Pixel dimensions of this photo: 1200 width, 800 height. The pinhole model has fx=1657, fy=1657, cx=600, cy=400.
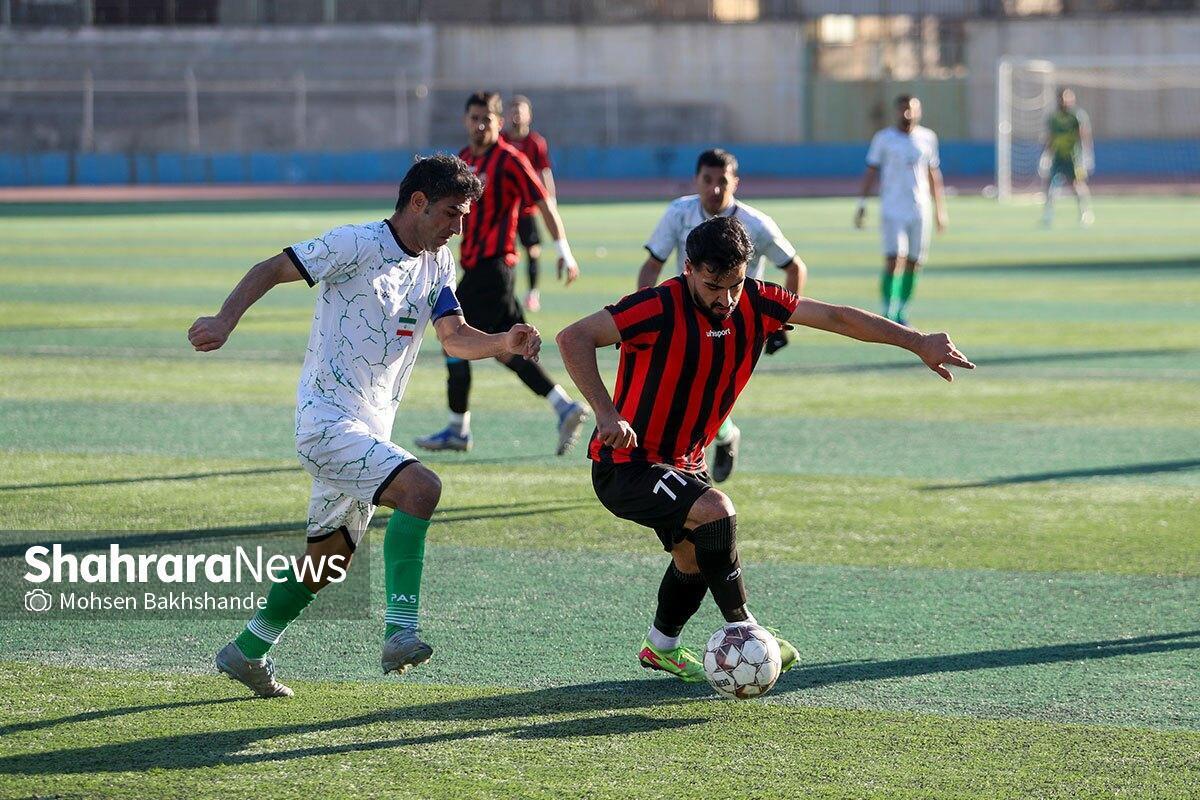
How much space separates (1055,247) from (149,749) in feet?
75.4

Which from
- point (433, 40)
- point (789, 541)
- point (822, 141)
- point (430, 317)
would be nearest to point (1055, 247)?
point (789, 541)

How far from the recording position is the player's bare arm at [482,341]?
557 cm

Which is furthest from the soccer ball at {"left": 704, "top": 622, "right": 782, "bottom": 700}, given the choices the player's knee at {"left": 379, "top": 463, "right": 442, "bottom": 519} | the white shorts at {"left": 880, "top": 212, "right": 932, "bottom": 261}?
the white shorts at {"left": 880, "top": 212, "right": 932, "bottom": 261}

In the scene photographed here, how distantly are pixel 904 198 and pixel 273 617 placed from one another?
11364 mm

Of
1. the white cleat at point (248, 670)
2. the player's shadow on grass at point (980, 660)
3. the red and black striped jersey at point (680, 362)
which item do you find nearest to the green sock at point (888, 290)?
the player's shadow on grass at point (980, 660)

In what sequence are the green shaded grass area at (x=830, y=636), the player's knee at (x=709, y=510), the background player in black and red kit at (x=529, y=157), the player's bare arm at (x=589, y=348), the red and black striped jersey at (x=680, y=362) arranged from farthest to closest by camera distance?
the background player in black and red kit at (x=529, y=157) < the green shaded grass area at (x=830, y=636) < the red and black striped jersey at (x=680, y=362) < the player's bare arm at (x=589, y=348) < the player's knee at (x=709, y=510)

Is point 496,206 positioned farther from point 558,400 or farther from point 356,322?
point 356,322

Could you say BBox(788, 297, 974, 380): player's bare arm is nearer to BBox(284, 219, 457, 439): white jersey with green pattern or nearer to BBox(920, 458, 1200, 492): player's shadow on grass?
BBox(284, 219, 457, 439): white jersey with green pattern

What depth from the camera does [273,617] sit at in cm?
557

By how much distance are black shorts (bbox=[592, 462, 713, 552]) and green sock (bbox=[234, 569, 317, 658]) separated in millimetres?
1066

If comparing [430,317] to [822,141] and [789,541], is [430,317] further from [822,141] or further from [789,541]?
[822,141]

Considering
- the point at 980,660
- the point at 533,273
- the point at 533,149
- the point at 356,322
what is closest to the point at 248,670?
the point at 356,322

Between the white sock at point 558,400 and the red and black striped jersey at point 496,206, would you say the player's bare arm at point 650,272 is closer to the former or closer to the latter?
the white sock at point 558,400

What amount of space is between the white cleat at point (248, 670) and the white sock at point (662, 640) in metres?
1.33
